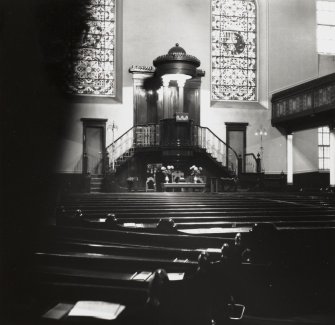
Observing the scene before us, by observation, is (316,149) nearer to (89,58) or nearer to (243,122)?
(243,122)

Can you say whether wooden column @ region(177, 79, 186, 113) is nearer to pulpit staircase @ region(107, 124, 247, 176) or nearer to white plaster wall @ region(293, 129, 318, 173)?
pulpit staircase @ region(107, 124, 247, 176)

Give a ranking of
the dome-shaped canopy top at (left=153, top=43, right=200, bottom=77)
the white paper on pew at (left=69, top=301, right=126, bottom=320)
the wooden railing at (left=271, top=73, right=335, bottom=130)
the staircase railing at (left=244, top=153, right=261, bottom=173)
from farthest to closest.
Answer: the staircase railing at (left=244, top=153, right=261, bottom=173) < the dome-shaped canopy top at (left=153, top=43, right=200, bottom=77) < the wooden railing at (left=271, top=73, right=335, bottom=130) < the white paper on pew at (left=69, top=301, right=126, bottom=320)

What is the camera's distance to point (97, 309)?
1754 mm

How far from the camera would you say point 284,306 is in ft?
8.39

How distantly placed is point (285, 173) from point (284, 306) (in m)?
15.9

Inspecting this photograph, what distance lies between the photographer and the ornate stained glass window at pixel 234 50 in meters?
18.2

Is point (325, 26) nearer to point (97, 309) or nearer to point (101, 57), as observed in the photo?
point (101, 57)

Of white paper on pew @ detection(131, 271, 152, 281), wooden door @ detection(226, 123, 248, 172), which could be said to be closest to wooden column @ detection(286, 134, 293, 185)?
wooden door @ detection(226, 123, 248, 172)

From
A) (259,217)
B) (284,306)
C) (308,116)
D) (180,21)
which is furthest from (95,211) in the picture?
(180,21)

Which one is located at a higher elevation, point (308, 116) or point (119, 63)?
point (119, 63)

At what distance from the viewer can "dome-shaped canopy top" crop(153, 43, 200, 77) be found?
50.1ft

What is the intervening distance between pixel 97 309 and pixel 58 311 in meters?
0.17

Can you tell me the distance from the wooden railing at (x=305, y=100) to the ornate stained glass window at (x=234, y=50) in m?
1.22

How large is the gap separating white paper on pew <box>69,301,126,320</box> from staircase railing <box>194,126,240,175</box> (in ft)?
49.5
